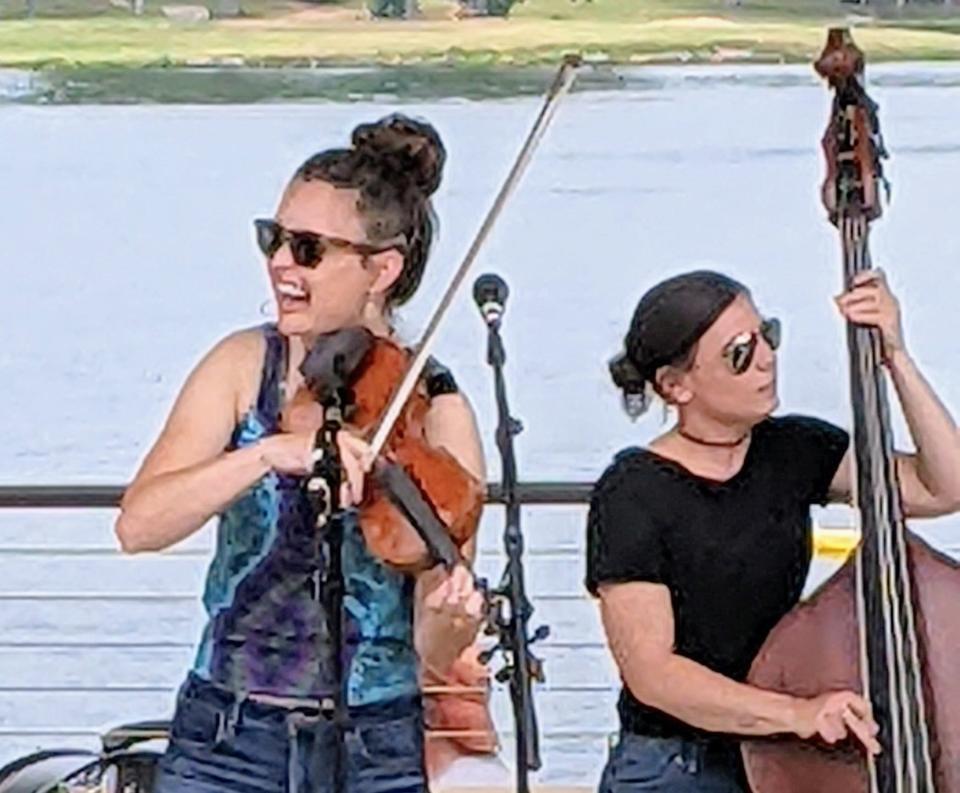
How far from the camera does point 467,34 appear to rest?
2674mm

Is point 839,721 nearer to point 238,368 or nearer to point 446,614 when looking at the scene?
point 446,614

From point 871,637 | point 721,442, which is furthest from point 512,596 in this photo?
point 871,637

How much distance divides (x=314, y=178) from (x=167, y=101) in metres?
1.09

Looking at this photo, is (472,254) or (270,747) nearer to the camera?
(270,747)

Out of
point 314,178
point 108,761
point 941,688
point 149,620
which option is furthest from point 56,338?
point 941,688

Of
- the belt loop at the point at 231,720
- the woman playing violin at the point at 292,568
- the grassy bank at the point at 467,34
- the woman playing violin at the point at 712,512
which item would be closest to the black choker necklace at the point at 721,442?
the woman playing violin at the point at 712,512

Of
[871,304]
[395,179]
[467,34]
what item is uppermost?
[467,34]

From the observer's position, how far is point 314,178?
1.78 metres

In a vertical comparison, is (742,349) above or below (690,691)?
above

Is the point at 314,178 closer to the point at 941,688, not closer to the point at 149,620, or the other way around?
the point at 941,688

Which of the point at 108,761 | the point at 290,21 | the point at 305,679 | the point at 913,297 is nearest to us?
the point at 305,679

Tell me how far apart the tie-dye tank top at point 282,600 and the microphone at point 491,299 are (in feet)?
1.75

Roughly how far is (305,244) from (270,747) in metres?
0.39

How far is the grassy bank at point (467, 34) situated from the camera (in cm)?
262
